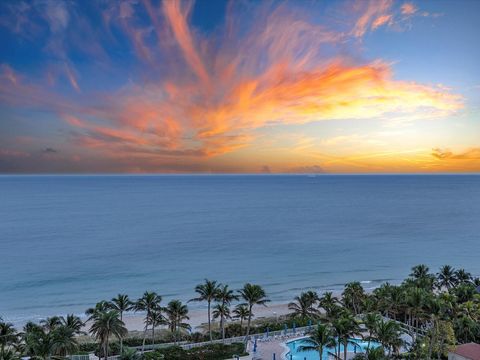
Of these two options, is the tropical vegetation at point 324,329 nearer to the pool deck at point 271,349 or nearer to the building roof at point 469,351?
the building roof at point 469,351

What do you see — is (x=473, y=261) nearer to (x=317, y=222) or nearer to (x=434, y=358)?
(x=317, y=222)

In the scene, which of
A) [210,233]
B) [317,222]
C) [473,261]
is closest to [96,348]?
[210,233]

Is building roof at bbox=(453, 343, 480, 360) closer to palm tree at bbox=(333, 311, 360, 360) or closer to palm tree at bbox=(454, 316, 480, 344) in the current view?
palm tree at bbox=(454, 316, 480, 344)

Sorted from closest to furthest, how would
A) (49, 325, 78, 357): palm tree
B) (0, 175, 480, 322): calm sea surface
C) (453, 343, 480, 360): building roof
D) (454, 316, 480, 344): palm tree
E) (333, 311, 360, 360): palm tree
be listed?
(49, 325, 78, 357): palm tree
(333, 311, 360, 360): palm tree
(453, 343, 480, 360): building roof
(454, 316, 480, 344): palm tree
(0, 175, 480, 322): calm sea surface

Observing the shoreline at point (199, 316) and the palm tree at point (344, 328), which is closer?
the palm tree at point (344, 328)

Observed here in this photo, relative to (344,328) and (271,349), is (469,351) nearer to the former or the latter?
(344,328)

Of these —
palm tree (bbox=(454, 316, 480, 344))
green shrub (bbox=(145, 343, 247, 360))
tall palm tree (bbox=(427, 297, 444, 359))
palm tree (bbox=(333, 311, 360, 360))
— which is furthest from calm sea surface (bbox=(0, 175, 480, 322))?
palm tree (bbox=(333, 311, 360, 360))

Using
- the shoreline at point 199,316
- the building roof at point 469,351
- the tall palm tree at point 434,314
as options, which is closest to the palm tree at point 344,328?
the tall palm tree at point 434,314

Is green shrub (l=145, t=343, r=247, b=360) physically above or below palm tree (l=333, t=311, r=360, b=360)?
below

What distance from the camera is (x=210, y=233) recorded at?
12325cm

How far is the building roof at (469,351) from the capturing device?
29617 mm

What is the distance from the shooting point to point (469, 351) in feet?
99.8

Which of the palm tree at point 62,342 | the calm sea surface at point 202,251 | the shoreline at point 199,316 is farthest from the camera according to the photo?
the calm sea surface at point 202,251

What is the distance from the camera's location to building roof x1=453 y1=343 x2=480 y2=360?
29617 millimetres
